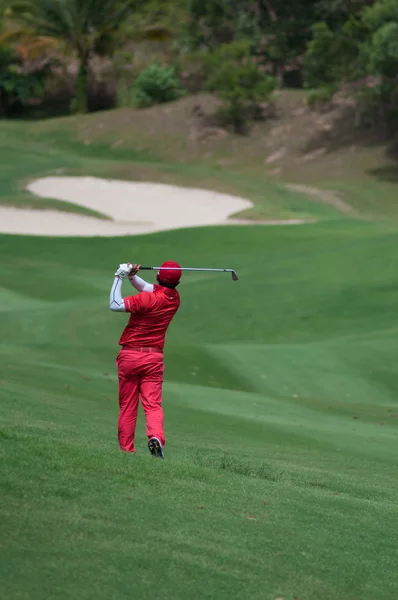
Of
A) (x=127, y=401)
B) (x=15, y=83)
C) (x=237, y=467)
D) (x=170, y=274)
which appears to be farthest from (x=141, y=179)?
(x=237, y=467)

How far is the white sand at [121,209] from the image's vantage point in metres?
41.9

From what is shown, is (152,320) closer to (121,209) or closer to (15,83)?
(121,209)

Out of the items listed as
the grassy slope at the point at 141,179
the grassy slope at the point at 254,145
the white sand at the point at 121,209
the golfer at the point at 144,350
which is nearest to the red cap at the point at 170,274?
the golfer at the point at 144,350

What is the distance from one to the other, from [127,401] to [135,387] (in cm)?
16

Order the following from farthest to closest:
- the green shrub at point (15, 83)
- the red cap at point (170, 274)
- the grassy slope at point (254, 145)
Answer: the green shrub at point (15, 83) < the grassy slope at point (254, 145) < the red cap at point (170, 274)

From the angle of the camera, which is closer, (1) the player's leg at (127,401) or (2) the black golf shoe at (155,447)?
(2) the black golf shoe at (155,447)

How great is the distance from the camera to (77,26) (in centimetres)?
6962

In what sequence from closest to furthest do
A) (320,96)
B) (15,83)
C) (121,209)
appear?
1. (121,209)
2. (320,96)
3. (15,83)

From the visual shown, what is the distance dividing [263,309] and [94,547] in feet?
60.8

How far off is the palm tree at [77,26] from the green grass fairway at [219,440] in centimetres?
3847

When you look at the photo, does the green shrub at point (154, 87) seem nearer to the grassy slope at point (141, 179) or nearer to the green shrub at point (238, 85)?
the green shrub at point (238, 85)

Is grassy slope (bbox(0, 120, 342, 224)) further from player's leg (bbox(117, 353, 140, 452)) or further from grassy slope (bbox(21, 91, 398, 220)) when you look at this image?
player's leg (bbox(117, 353, 140, 452))

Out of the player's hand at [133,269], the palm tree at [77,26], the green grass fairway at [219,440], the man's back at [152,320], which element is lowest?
the green grass fairway at [219,440]

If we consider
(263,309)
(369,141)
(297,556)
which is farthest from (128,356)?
(369,141)
